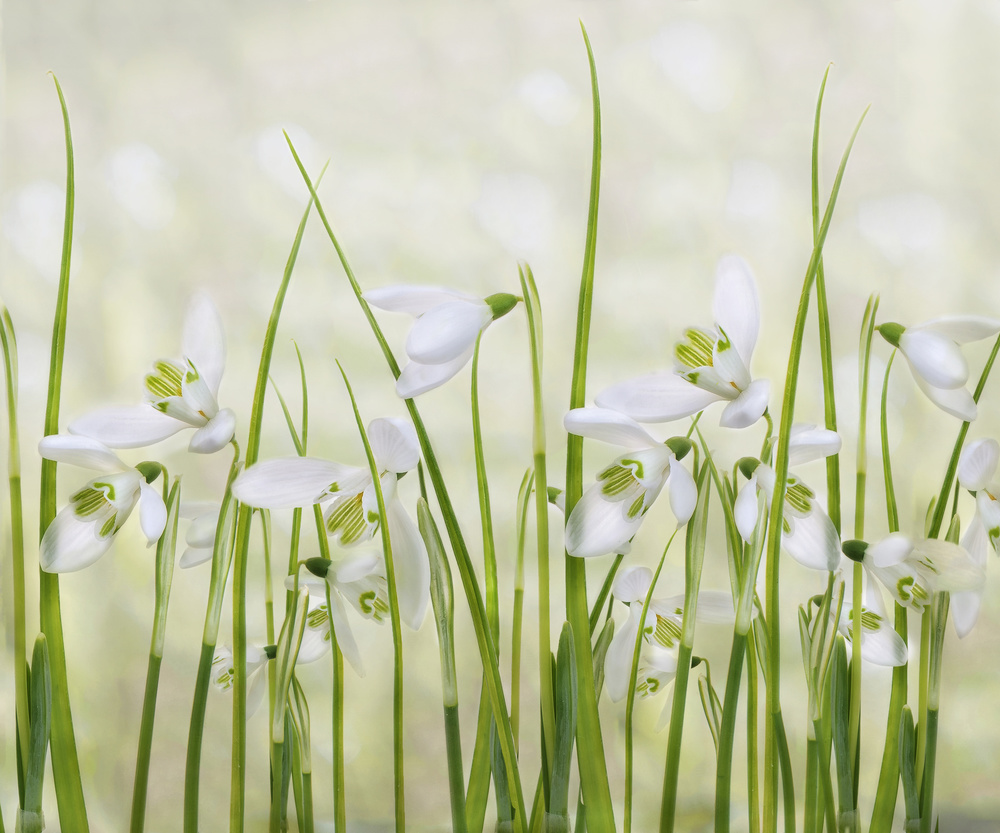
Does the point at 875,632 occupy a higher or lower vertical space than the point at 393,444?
lower

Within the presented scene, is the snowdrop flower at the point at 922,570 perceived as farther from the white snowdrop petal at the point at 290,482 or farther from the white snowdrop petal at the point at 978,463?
the white snowdrop petal at the point at 290,482

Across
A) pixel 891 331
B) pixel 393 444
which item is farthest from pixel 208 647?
pixel 891 331

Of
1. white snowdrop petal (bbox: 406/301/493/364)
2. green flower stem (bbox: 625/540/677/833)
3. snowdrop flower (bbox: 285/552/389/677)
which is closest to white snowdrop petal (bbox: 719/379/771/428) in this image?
green flower stem (bbox: 625/540/677/833)

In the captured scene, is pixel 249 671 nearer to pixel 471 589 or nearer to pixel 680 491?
pixel 471 589

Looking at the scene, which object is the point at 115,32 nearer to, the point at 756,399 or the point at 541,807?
the point at 756,399

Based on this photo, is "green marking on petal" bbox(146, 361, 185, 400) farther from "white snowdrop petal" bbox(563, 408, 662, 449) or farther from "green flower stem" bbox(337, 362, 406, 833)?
"white snowdrop petal" bbox(563, 408, 662, 449)

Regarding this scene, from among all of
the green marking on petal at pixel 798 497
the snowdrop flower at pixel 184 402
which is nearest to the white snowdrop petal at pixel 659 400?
the green marking on petal at pixel 798 497
